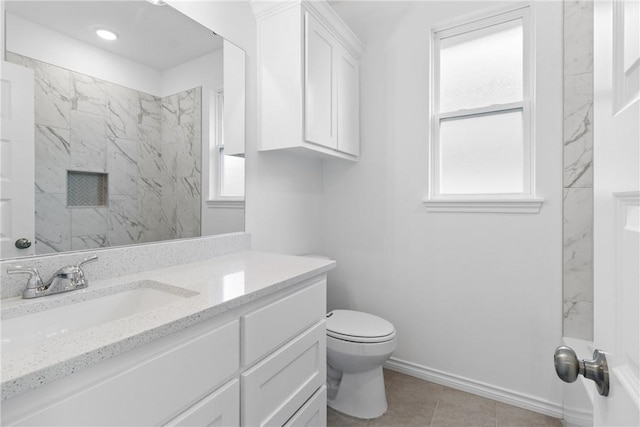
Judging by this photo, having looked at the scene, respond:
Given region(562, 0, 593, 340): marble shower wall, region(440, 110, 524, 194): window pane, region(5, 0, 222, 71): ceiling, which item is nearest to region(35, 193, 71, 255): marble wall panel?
region(5, 0, 222, 71): ceiling

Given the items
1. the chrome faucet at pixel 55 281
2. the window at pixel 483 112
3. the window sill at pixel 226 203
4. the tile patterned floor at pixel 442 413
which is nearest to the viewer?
the chrome faucet at pixel 55 281

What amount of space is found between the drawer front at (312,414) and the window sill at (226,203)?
3.37 feet

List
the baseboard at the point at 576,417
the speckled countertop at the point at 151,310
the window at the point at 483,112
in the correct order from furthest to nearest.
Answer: the window at the point at 483,112 < the baseboard at the point at 576,417 < the speckled countertop at the point at 151,310

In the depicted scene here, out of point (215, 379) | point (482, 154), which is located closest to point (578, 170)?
point (482, 154)

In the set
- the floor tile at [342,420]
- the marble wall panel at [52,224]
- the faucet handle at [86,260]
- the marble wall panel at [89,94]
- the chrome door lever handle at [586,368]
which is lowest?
the floor tile at [342,420]

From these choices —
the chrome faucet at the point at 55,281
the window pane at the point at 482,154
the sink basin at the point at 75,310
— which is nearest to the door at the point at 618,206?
the sink basin at the point at 75,310

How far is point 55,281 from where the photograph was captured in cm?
94

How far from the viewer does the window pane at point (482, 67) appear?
1.96 m

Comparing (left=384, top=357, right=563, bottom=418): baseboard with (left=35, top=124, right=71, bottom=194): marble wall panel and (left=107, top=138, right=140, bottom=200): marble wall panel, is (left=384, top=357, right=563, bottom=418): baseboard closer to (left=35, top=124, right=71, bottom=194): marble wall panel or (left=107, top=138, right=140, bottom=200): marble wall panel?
(left=107, top=138, right=140, bottom=200): marble wall panel

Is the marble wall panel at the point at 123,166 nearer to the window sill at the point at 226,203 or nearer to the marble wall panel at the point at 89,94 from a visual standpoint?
the marble wall panel at the point at 89,94

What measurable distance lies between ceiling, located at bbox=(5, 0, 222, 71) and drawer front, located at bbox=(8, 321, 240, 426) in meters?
1.15

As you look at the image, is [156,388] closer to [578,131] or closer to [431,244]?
[431,244]

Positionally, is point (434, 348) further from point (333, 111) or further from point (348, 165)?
point (333, 111)

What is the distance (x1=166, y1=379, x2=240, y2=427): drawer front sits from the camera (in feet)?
2.64
